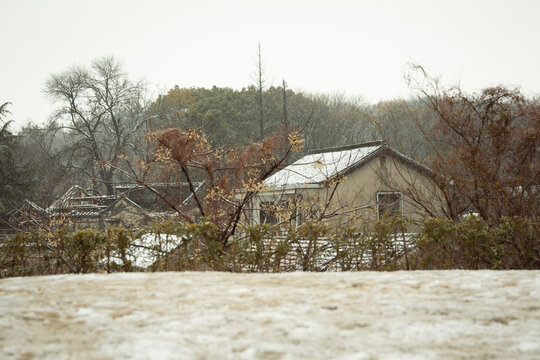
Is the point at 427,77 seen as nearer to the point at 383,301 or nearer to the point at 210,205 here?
the point at 210,205

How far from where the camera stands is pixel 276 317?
2998 mm

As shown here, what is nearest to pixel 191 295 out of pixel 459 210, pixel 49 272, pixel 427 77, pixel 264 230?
pixel 264 230

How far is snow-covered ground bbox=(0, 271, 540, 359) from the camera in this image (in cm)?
253

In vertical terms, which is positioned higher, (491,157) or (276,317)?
(491,157)

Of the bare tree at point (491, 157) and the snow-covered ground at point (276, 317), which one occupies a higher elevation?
the bare tree at point (491, 157)

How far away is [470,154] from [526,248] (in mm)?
2772

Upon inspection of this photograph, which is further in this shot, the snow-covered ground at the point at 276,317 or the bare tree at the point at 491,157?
the bare tree at the point at 491,157

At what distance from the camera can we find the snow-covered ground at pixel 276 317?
2533 mm

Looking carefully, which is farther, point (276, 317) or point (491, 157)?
point (491, 157)

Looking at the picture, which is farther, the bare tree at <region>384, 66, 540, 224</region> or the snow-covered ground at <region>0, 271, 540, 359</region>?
the bare tree at <region>384, 66, 540, 224</region>

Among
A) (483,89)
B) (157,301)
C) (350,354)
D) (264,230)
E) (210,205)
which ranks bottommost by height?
(350,354)

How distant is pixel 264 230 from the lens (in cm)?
697

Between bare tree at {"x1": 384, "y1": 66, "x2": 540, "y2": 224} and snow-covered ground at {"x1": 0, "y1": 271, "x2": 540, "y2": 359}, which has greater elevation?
bare tree at {"x1": 384, "y1": 66, "x2": 540, "y2": 224}

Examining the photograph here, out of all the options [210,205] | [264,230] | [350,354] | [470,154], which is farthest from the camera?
[210,205]
